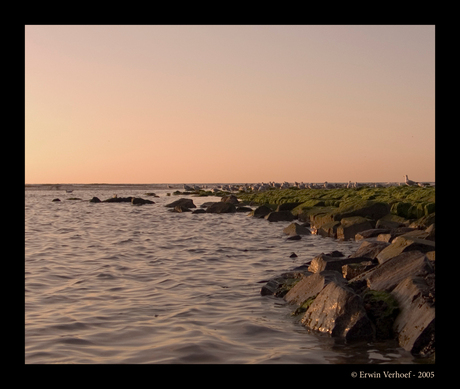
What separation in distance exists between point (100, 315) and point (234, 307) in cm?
213

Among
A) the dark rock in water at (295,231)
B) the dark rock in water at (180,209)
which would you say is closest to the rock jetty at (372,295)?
the dark rock in water at (295,231)

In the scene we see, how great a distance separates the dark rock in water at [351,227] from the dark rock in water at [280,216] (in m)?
8.42

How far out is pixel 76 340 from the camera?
19.9 ft

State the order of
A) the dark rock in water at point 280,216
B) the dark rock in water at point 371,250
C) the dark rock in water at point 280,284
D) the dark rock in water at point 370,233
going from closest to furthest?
1. the dark rock in water at point 280,284
2. the dark rock in water at point 371,250
3. the dark rock in water at point 370,233
4. the dark rock in water at point 280,216

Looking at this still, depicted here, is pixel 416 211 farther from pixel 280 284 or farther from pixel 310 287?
pixel 310 287

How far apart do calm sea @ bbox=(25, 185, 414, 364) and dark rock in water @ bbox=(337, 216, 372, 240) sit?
4.27ft

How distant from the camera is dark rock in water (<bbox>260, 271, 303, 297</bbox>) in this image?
869 cm

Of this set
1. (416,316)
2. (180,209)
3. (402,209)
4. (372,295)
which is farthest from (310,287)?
(180,209)

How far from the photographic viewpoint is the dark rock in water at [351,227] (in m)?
16.8

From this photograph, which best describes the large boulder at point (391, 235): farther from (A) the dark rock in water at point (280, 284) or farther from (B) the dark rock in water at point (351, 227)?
(A) the dark rock in water at point (280, 284)

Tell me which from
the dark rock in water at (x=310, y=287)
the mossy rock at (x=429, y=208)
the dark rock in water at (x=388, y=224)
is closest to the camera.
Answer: the dark rock in water at (x=310, y=287)
